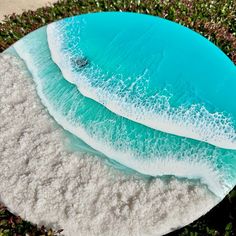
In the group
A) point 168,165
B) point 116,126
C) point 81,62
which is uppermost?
point 81,62

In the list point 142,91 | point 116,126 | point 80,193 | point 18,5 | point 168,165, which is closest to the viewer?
point 80,193

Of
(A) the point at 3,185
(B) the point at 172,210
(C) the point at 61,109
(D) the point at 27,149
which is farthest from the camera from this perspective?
(C) the point at 61,109

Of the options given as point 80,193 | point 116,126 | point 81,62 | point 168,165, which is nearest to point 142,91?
point 116,126

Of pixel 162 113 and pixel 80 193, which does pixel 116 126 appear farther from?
pixel 80 193

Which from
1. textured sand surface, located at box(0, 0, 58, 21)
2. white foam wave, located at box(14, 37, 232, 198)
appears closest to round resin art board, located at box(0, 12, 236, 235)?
white foam wave, located at box(14, 37, 232, 198)

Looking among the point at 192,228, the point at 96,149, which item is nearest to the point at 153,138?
the point at 96,149

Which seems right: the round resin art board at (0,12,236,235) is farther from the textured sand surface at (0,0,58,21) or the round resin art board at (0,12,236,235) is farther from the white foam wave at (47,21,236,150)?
the textured sand surface at (0,0,58,21)

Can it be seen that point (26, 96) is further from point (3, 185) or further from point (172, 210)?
point (172, 210)
